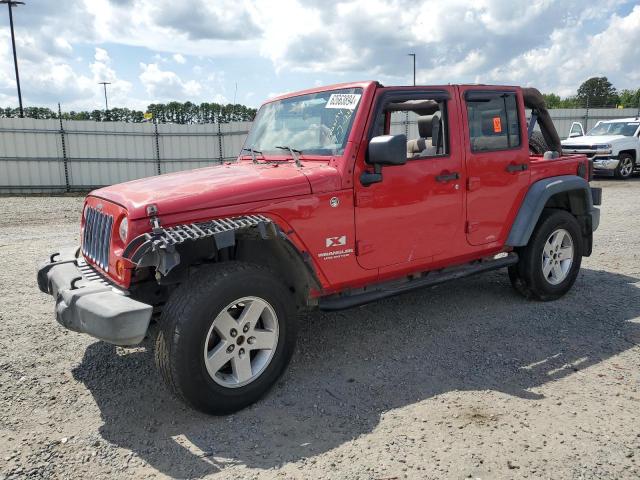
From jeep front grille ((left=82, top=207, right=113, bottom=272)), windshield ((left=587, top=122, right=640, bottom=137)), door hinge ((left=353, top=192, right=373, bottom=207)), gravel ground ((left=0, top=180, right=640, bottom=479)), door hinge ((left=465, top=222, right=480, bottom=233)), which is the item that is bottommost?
gravel ground ((left=0, top=180, right=640, bottom=479))

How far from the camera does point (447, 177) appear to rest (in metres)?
4.32

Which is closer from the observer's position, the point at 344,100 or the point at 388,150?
the point at 388,150

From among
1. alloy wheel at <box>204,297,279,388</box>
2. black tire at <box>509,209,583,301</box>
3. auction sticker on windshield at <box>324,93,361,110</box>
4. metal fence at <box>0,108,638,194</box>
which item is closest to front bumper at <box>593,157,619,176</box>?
metal fence at <box>0,108,638,194</box>

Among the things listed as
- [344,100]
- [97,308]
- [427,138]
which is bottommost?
[97,308]

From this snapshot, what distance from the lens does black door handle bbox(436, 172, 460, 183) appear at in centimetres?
427

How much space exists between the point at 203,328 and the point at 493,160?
117 inches

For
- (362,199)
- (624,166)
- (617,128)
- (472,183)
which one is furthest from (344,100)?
(617,128)

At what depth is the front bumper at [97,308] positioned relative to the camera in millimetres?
2920

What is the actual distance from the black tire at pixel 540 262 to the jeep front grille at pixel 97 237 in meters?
3.75

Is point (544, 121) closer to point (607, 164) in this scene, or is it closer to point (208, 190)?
point (208, 190)

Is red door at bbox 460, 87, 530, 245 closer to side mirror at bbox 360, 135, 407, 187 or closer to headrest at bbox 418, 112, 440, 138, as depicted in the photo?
headrest at bbox 418, 112, 440, 138

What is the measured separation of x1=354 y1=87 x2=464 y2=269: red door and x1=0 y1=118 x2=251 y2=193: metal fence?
48.1 ft

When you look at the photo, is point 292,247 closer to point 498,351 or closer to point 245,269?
point 245,269

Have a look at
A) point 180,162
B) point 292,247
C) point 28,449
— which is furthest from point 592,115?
point 28,449
